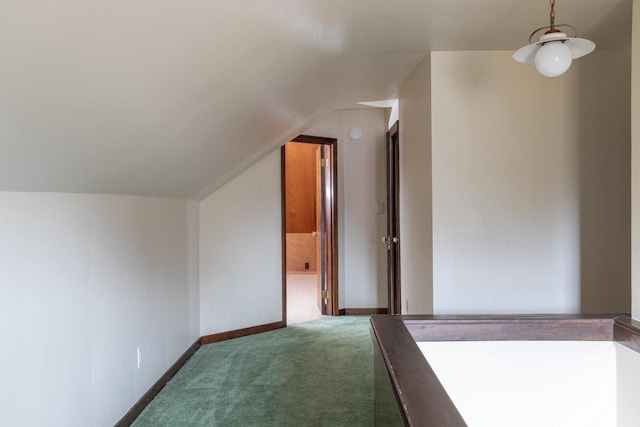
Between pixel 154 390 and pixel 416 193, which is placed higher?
pixel 416 193

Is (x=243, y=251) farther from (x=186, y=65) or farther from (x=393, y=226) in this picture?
(x=186, y=65)

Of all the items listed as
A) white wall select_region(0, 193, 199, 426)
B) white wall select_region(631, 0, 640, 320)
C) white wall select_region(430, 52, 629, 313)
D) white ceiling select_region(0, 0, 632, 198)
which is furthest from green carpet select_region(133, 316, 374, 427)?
white wall select_region(631, 0, 640, 320)

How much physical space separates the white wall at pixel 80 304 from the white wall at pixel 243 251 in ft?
2.68

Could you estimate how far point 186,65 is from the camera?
4.71 ft

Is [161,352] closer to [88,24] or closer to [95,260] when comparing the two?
[95,260]

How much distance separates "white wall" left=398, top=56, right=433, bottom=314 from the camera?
2457 mm

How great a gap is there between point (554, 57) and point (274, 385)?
244cm

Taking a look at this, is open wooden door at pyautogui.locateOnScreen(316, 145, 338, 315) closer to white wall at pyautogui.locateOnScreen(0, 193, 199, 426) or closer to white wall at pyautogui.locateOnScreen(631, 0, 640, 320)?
white wall at pyautogui.locateOnScreen(0, 193, 199, 426)

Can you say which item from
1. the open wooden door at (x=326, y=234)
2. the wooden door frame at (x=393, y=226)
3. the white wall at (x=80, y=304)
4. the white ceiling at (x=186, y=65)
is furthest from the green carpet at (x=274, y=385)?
the white ceiling at (x=186, y=65)

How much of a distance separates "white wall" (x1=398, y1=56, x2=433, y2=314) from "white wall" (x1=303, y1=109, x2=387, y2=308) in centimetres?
126

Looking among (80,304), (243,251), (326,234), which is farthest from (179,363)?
(326,234)

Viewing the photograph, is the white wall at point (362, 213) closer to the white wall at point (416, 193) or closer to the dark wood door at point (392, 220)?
the dark wood door at point (392, 220)

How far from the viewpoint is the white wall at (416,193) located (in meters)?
2.46

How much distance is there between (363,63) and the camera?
2.46 meters
